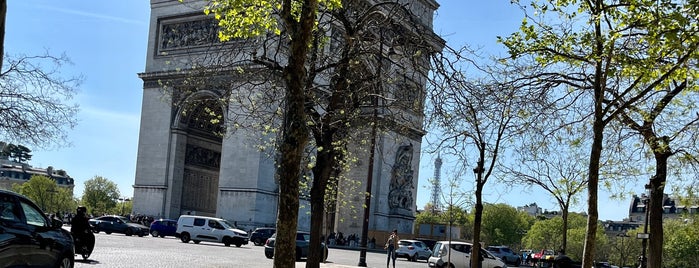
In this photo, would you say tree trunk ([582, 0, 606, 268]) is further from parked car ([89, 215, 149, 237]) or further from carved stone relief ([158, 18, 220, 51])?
parked car ([89, 215, 149, 237])

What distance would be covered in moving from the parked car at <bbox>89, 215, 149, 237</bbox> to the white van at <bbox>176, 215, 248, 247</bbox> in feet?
18.1

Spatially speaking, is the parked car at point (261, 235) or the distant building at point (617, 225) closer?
the parked car at point (261, 235)

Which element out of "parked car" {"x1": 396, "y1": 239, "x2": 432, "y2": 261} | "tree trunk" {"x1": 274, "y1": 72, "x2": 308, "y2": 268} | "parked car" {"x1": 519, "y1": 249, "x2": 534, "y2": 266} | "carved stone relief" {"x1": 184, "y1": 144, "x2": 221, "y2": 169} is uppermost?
"carved stone relief" {"x1": 184, "y1": 144, "x2": 221, "y2": 169}

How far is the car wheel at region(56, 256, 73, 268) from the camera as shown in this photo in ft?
41.1

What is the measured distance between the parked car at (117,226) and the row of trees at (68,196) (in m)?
71.9

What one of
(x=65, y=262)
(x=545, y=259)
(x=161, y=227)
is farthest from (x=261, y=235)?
(x=65, y=262)

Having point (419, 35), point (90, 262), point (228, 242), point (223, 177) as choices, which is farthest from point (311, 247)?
point (223, 177)

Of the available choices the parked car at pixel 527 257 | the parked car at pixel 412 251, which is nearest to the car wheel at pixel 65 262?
the parked car at pixel 412 251

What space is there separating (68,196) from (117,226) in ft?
336

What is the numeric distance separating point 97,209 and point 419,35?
12244cm

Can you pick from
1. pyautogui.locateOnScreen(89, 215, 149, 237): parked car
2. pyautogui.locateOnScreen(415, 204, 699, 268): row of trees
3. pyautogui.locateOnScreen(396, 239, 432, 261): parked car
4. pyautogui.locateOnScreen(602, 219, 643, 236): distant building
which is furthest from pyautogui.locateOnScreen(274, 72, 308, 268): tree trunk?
pyautogui.locateOnScreen(602, 219, 643, 236): distant building

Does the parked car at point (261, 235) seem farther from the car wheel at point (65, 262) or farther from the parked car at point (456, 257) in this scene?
the car wheel at point (65, 262)

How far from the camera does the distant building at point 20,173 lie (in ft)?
522

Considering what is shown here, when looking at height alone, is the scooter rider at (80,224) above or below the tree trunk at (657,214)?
below
